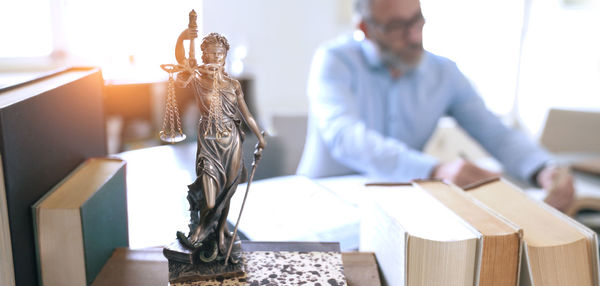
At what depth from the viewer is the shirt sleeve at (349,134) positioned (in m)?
1.28

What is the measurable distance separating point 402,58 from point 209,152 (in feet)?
3.72

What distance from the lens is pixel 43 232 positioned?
0.53 metres

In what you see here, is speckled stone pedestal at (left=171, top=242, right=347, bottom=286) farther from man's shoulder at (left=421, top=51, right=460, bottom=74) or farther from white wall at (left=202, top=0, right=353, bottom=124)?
white wall at (left=202, top=0, right=353, bottom=124)

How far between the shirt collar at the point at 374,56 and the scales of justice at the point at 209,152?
3.54ft

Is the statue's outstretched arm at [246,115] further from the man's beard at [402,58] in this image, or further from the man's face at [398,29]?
the man's beard at [402,58]

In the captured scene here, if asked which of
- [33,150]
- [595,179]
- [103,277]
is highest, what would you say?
[33,150]

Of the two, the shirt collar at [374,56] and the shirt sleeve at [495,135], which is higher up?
the shirt collar at [374,56]

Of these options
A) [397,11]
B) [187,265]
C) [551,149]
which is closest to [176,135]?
[187,265]

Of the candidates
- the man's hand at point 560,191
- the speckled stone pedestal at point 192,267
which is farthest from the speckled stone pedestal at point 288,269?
the man's hand at point 560,191

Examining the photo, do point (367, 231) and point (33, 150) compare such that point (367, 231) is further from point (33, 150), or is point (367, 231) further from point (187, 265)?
point (33, 150)

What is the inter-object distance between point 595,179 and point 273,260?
1.37 m

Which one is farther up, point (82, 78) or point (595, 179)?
point (82, 78)

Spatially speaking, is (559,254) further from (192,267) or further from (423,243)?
(192,267)

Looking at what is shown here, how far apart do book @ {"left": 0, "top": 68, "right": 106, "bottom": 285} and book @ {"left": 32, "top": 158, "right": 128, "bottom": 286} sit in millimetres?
12
